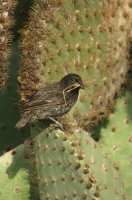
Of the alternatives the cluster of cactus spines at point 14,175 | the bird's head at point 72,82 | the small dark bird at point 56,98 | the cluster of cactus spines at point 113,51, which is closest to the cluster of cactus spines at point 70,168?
the small dark bird at point 56,98

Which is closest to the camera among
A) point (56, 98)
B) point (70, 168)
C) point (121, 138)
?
point (70, 168)

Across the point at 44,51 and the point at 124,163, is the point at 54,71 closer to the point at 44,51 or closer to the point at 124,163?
the point at 44,51

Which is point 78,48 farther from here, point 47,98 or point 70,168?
point 70,168

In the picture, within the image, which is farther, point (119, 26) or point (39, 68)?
point (119, 26)

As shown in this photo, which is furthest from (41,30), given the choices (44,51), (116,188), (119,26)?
(116,188)

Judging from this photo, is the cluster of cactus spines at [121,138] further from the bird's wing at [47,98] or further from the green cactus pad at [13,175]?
the bird's wing at [47,98]

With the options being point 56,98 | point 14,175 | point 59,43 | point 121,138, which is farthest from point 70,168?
point 121,138
